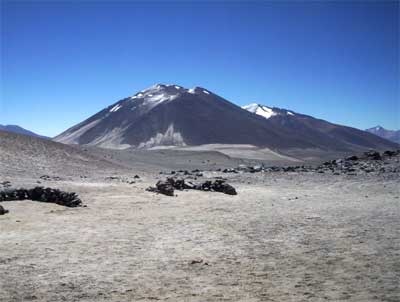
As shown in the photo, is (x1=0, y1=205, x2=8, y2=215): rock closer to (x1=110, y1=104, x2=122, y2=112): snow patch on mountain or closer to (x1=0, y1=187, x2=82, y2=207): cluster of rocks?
(x1=0, y1=187, x2=82, y2=207): cluster of rocks

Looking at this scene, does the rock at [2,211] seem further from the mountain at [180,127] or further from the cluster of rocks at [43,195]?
the mountain at [180,127]

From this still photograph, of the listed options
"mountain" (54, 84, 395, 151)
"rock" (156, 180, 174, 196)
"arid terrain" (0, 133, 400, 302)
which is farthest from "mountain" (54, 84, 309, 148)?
"arid terrain" (0, 133, 400, 302)

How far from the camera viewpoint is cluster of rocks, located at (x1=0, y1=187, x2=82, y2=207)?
15.3 m

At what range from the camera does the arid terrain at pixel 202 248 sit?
7012 mm

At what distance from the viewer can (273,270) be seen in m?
8.04

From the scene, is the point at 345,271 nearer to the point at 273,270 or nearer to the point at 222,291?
the point at 273,270

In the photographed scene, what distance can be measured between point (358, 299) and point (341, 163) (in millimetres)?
28614

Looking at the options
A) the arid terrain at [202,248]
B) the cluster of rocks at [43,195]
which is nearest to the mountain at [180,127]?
the cluster of rocks at [43,195]

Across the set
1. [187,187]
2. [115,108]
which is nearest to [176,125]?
[115,108]

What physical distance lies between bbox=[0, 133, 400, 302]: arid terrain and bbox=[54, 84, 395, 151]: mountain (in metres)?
113

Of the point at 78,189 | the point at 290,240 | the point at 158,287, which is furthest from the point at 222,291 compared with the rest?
the point at 78,189

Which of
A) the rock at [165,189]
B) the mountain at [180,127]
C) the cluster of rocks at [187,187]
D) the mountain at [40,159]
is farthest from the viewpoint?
the mountain at [180,127]

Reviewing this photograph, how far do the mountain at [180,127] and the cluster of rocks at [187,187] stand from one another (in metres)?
106

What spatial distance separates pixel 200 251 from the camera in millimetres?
9383
